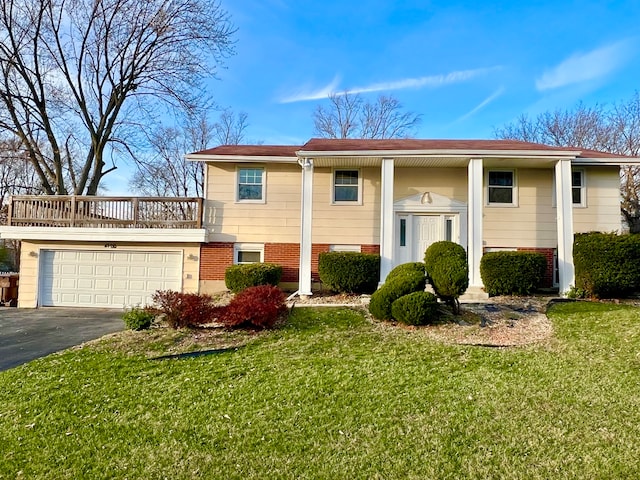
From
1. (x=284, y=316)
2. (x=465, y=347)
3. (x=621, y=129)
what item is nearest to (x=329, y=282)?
(x=284, y=316)

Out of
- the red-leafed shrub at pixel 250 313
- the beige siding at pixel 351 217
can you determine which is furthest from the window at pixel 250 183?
the red-leafed shrub at pixel 250 313

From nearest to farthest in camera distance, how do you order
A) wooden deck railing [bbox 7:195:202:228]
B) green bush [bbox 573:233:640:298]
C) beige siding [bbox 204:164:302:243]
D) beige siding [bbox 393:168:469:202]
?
green bush [bbox 573:233:640:298], beige siding [bbox 393:168:469:202], wooden deck railing [bbox 7:195:202:228], beige siding [bbox 204:164:302:243]

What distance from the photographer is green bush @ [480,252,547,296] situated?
10.1 m

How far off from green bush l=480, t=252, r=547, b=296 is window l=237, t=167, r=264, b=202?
7.07 meters

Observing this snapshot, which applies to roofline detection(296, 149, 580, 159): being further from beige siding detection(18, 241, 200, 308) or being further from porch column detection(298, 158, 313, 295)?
beige siding detection(18, 241, 200, 308)

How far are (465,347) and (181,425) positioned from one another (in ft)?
13.9

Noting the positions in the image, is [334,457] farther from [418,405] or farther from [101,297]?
[101,297]

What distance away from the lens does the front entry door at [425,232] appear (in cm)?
1187

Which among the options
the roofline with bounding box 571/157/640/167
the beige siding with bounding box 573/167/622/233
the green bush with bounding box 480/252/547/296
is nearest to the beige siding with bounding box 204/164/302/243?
the green bush with bounding box 480/252/547/296

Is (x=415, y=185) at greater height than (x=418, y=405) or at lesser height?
greater

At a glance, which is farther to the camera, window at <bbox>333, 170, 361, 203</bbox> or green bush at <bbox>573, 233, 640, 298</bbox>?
window at <bbox>333, 170, 361, 203</bbox>

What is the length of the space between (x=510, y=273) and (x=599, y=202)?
4.55 meters

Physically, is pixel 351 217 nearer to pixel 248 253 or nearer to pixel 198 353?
pixel 248 253

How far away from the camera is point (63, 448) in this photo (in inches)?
131
